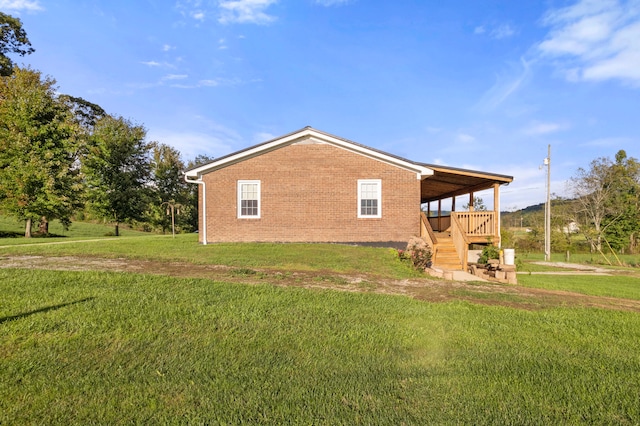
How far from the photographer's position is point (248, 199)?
45.6 feet

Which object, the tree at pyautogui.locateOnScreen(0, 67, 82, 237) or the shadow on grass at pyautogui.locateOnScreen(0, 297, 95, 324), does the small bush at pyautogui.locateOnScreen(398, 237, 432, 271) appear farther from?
the tree at pyautogui.locateOnScreen(0, 67, 82, 237)

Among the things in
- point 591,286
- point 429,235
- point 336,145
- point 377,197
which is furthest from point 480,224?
point 336,145

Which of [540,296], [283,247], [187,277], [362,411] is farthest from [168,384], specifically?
[283,247]

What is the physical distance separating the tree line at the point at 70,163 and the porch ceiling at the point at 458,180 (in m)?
21.7

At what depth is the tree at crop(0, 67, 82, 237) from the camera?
19.7 metres

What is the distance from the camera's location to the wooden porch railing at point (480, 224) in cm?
1341

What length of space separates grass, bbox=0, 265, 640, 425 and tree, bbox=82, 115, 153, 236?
85.9ft

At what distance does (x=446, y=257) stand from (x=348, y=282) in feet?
20.2

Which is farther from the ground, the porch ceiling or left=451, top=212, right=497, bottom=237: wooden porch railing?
the porch ceiling

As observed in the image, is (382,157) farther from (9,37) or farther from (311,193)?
(9,37)

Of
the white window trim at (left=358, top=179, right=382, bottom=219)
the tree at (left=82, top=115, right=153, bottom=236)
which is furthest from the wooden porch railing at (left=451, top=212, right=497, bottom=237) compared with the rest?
the tree at (left=82, top=115, right=153, bottom=236)

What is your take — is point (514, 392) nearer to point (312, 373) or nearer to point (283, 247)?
point (312, 373)

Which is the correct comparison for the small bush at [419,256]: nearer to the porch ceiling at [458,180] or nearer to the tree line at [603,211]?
the porch ceiling at [458,180]

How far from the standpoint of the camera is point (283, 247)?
12164mm
